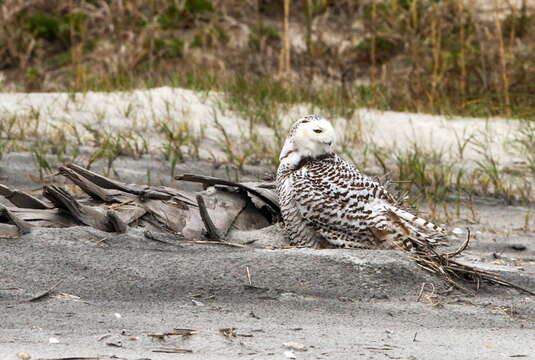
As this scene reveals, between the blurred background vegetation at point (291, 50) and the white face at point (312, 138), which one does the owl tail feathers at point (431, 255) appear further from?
the blurred background vegetation at point (291, 50)

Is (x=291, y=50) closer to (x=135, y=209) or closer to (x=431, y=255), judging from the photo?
(x=135, y=209)

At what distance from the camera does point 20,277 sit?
2969 mm

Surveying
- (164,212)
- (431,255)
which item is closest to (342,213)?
(431,255)

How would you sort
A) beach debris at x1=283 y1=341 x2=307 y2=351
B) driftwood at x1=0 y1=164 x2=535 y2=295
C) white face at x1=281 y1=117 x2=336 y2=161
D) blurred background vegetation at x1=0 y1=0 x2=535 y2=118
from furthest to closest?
1. blurred background vegetation at x1=0 y1=0 x2=535 y2=118
2. white face at x1=281 y1=117 x2=336 y2=161
3. driftwood at x1=0 y1=164 x2=535 y2=295
4. beach debris at x1=283 y1=341 x2=307 y2=351

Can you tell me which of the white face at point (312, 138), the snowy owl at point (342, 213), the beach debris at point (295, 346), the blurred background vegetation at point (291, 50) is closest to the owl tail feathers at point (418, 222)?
the snowy owl at point (342, 213)

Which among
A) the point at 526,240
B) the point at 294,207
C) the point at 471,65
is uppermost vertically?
the point at 471,65

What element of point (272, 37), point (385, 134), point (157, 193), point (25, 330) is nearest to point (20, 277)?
point (25, 330)

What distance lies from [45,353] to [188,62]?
802cm

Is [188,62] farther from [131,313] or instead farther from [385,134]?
[131,313]

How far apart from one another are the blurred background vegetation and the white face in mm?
2991

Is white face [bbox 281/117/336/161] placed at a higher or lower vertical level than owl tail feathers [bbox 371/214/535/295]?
higher

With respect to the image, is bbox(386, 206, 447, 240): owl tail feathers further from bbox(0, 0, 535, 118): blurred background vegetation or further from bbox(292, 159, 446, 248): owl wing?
bbox(0, 0, 535, 118): blurred background vegetation

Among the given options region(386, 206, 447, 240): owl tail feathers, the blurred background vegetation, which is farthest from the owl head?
the blurred background vegetation

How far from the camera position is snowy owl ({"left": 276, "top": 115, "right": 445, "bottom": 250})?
11.6 feet
